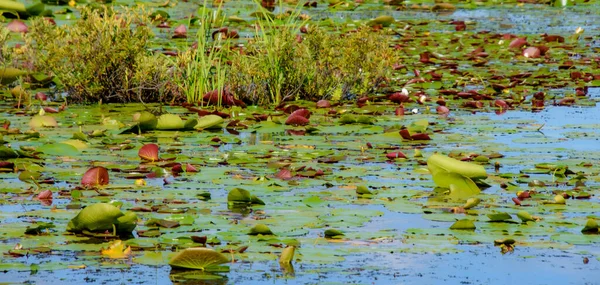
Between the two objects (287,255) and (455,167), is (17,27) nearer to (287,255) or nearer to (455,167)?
(455,167)

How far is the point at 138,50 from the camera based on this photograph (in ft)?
31.3

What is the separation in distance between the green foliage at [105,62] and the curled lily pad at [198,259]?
489cm

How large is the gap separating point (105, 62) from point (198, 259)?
17.2 feet

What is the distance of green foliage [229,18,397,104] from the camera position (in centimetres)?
959

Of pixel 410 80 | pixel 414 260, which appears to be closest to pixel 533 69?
pixel 410 80

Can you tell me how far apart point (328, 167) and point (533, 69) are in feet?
18.7

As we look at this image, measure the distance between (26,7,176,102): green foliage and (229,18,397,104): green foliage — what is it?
732mm

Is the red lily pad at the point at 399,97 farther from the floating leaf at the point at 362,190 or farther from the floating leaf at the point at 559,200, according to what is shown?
the floating leaf at the point at 559,200

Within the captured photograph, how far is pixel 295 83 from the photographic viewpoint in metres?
9.84

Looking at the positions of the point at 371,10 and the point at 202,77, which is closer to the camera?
the point at 202,77

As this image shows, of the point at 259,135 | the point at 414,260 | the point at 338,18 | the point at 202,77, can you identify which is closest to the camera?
the point at 414,260

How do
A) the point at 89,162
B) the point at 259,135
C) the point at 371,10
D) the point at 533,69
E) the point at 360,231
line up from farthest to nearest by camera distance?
the point at 371,10 < the point at 533,69 < the point at 259,135 < the point at 89,162 < the point at 360,231

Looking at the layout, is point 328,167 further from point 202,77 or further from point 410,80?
point 410,80

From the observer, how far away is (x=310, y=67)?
978cm
